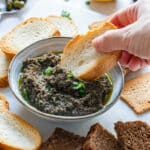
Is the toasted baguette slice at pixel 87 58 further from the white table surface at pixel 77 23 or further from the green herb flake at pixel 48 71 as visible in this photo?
the white table surface at pixel 77 23

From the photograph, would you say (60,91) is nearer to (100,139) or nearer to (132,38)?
(100,139)

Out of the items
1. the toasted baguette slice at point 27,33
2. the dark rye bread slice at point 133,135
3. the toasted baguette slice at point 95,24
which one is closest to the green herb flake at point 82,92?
the dark rye bread slice at point 133,135

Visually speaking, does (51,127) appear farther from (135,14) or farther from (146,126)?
(135,14)

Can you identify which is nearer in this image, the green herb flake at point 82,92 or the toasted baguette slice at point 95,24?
the green herb flake at point 82,92

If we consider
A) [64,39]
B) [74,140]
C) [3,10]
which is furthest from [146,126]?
[3,10]

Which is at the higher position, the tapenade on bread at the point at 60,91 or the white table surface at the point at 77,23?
the tapenade on bread at the point at 60,91

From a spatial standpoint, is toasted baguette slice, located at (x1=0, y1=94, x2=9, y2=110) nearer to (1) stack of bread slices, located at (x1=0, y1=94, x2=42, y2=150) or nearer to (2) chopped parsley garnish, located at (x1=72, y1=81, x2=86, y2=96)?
(1) stack of bread slices, located at (x1=0, y1=94, x2=42, y2=150)
